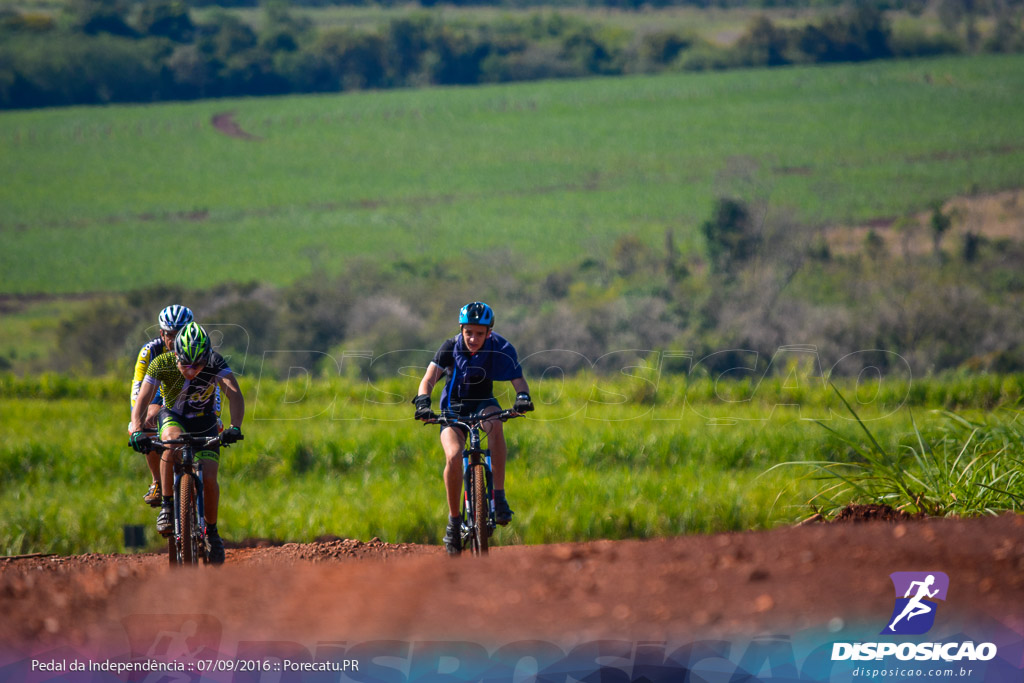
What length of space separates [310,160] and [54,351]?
1128 inches

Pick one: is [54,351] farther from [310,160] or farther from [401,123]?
[401,123]

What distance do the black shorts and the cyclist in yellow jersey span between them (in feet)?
1.25

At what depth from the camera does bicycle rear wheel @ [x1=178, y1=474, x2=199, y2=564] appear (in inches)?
291

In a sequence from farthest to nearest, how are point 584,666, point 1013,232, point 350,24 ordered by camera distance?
point 350,24 → point 1013,232 → point 584,666

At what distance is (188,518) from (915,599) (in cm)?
475

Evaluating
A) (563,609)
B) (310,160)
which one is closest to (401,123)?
→ (310,160)

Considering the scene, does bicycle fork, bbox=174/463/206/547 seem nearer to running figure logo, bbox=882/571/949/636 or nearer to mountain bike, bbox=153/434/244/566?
mountain bike, bbox=153/434/244/566

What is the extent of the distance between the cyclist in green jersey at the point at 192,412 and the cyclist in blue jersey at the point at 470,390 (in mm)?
1394

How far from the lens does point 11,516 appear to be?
11086 mm

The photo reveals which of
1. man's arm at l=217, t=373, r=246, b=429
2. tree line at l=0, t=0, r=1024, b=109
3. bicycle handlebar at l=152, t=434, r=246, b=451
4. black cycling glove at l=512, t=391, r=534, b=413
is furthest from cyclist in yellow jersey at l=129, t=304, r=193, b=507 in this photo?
tree line at l=0, t=0, r=1024, b=109

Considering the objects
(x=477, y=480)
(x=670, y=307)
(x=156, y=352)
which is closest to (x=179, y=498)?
(x=156, y=352)

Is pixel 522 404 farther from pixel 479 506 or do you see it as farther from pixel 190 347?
pixel 190 347

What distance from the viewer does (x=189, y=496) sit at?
24.3 feet

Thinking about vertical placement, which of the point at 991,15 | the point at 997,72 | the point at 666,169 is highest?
the point at 991,15
